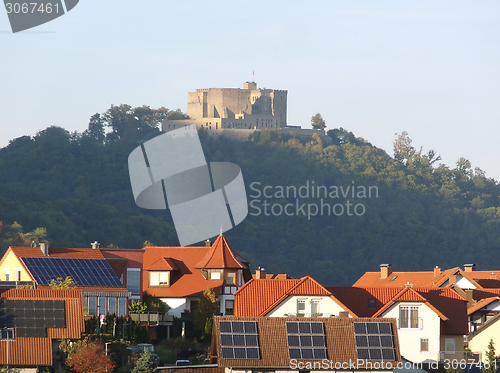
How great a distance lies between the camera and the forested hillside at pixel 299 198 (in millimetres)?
126363

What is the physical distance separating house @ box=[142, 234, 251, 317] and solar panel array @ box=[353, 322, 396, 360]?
15.0 meters

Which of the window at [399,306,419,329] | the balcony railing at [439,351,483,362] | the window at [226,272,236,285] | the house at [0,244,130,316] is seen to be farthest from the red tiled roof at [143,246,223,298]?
the balcony railing at [439,351,483,362]

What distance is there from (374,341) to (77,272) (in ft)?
53.3

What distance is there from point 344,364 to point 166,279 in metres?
19.0

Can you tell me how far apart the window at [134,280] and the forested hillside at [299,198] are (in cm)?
6524

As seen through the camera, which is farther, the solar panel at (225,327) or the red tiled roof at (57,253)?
the red tiled roof at (57,253)

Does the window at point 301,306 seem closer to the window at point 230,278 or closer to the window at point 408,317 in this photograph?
the window at point 408,317

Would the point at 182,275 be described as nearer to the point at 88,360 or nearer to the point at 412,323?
the point at 412,323

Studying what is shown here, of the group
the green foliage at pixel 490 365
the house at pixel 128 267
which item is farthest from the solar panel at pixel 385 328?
the house at pixel 128 267

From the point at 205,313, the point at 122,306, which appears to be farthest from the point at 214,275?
the point at 122,306

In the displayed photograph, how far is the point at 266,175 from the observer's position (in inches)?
6024

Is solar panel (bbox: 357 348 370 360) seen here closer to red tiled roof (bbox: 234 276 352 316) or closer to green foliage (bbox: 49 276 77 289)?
red tiled roof (bbox: 234 276 352 316)

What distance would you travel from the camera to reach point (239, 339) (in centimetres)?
3303

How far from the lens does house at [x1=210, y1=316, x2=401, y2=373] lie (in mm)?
32719
